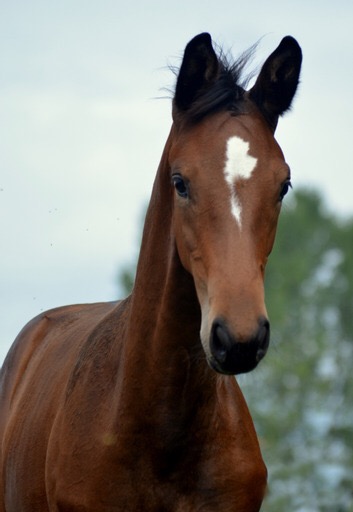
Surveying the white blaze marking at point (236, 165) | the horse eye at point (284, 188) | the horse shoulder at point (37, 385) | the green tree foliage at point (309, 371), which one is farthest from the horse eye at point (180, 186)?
the green tree foliage at point (309, 371)

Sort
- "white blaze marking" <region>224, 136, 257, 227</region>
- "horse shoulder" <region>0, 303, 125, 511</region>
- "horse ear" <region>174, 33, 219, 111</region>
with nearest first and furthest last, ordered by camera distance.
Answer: "white blaze marking" <region>224, 136, 257, 227</region> < "horse ear" <region>174, 33, 219, 111</region> < "horse shoulder" <region>0, 303, 125, 511</region>

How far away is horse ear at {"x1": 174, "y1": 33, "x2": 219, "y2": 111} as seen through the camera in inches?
276

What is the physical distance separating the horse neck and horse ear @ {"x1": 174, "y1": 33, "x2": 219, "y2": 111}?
0.81ft

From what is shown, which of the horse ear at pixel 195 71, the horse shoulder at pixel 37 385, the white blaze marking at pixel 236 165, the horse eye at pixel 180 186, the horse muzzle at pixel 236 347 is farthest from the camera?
the horse shoulder at pixel 37 385

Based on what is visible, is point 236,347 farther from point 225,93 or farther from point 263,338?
point 225,93

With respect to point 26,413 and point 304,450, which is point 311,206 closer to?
point 304,450

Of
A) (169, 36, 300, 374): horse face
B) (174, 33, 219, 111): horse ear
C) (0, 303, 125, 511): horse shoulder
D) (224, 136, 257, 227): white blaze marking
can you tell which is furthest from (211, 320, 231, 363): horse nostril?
(0, 303, 125, 511): horse shoulder

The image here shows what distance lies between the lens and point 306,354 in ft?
156

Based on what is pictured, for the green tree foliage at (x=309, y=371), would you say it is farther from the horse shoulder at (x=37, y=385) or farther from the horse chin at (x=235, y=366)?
the horse chin at (x=235, y=366)

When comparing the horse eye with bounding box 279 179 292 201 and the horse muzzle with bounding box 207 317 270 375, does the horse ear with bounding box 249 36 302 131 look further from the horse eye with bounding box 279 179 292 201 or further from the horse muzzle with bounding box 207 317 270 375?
the horse muzzle with bounding box 207 317 270 375

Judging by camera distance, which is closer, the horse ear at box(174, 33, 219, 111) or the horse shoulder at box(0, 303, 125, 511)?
the horse ear at box(174, 33, 219, 111)

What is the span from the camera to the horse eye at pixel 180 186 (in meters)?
6.79

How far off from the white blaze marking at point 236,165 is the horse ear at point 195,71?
460 mm

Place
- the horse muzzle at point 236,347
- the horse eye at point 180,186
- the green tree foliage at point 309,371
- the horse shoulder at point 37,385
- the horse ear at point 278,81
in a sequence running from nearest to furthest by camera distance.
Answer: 1. the horse muzzle at point 236,347
2. the horse eye at point 180,186
3. the horse ear at point 278,81
4. the horse shoulder at point 37,385
5. the green tree foliage at point 309,371
